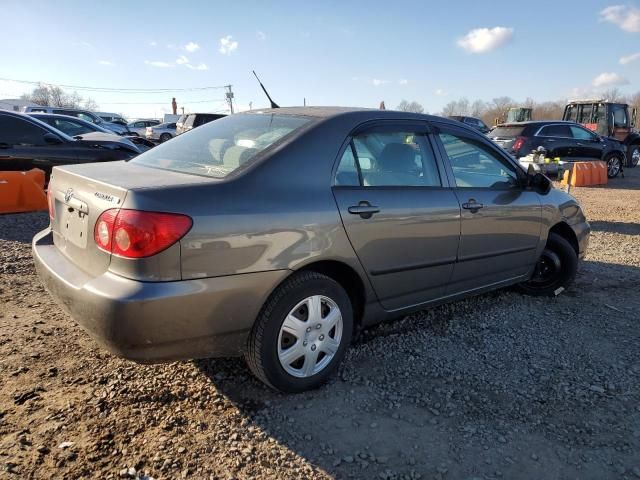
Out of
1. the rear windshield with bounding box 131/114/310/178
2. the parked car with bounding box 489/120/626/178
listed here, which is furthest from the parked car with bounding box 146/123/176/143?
the rear windshield with bounding box 131/114/310/178

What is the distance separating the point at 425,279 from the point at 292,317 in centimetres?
110

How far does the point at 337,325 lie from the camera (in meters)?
2.87

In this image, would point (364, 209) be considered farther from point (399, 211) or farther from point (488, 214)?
point (488, 214)

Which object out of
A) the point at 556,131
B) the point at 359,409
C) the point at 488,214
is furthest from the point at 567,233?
the point at 556,131

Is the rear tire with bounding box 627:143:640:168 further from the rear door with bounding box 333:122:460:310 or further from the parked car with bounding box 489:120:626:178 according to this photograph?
the rear door with bounding box 333:122:460:310

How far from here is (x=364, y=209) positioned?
286 centimetres

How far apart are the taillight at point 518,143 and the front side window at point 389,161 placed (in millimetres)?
10530

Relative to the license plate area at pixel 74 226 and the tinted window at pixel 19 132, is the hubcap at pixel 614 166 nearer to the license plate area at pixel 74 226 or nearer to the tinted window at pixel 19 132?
the tinted window at pixel 19 132

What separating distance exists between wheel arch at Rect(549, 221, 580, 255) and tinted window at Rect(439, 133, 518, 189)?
34.0 inches

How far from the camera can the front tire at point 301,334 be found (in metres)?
2.57

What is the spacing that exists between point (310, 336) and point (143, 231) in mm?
1101

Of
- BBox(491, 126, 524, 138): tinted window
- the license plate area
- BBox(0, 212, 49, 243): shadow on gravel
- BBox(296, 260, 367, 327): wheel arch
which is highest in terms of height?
BBox(491, 126, 524, 138): tinted window

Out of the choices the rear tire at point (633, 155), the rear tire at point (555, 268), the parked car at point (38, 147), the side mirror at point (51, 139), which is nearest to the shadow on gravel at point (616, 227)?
the rear tire at point (555, 268)

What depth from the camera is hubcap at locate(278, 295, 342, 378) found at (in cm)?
267
